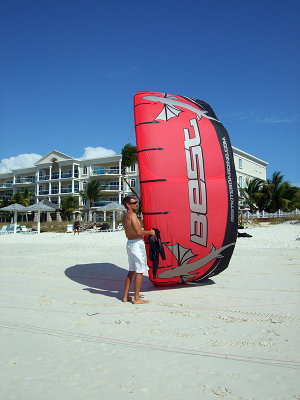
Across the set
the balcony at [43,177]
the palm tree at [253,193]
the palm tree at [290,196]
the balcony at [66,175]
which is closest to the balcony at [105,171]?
the balcony at [66,175]

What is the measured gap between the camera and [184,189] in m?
5.54

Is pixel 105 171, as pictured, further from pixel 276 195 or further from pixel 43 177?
pixel 276 195

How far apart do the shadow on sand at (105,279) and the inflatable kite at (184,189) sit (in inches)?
23.8

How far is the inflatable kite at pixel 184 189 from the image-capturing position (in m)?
5.50

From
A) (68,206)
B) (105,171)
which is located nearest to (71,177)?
(105,171)

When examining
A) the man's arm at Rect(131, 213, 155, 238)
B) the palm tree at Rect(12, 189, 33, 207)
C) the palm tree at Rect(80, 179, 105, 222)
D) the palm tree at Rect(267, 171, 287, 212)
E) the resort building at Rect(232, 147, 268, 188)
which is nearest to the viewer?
the man's arm at Rect(131, 213, 155, 238)

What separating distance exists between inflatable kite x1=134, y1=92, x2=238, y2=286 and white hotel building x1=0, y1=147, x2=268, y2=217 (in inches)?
1615

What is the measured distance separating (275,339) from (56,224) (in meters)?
30.8

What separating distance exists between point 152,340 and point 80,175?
51.3 meters

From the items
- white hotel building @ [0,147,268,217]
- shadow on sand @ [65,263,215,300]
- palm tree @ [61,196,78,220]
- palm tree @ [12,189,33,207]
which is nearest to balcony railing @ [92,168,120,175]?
white hotel building @ [0,147,268,217]

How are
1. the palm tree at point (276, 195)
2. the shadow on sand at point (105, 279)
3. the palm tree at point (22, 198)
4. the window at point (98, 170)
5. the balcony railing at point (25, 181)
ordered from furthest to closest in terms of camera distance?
the balcony railing at point (25, 181) → the palm tree at point (22, 198) → the window at point (98, 170) → the palm tree at point (276, 195) → the shadow on sand at point (105, 279)

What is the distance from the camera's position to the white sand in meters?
2.61

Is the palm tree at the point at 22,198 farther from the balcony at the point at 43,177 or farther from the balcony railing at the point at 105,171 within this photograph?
the balcony railing at the point at 105,171

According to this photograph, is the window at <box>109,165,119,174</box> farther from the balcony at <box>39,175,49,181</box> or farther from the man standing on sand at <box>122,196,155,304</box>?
the man standing on sand at <box>122,196,155,304</box>
